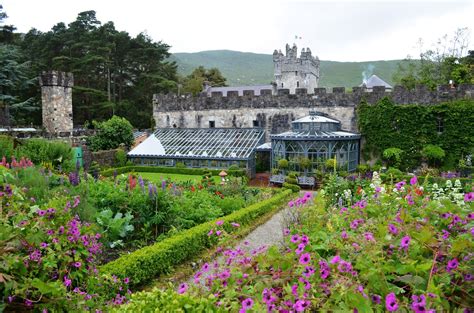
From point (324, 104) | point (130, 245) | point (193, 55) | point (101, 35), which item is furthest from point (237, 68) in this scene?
point (130, 245)

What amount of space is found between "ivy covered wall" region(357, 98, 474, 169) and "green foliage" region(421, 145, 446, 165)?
30cm

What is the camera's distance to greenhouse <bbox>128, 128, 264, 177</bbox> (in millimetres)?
20984

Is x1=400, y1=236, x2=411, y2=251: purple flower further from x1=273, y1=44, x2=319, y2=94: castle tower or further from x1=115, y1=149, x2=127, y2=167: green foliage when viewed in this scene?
x1=273, y1=44, x2=319, y2=94: castle tower

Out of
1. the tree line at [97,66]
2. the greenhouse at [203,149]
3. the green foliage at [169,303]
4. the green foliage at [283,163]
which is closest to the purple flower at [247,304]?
the green foliage at [169,303]

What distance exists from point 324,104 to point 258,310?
68.5 ft

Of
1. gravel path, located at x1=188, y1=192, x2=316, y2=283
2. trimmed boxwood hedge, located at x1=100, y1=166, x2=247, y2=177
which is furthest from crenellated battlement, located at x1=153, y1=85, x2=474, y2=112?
gravel path, located at x1=188, y1=192, x2=316, y2=283

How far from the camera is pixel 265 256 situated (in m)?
3.04

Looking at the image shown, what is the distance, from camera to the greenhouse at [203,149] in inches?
826

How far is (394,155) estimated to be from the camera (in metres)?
20.1

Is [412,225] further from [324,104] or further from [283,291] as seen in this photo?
[324,104]

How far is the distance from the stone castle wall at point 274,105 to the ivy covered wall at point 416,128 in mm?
488

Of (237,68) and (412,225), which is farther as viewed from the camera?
(237,68)

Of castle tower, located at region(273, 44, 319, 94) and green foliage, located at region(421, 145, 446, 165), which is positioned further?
castle tower, located at region(273, 44, 319, 94)

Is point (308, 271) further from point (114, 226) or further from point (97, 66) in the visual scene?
point (97, 66)
